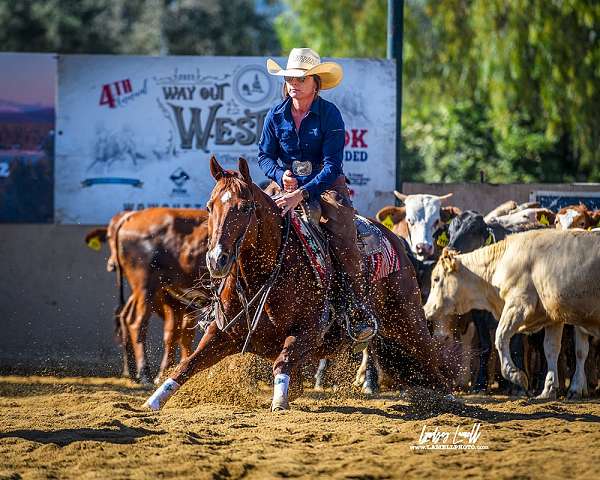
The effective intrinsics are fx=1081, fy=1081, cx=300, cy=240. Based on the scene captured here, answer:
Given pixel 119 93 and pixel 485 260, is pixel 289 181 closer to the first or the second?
pixel 485 260

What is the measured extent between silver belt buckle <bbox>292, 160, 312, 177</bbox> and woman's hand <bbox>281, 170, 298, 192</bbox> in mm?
116

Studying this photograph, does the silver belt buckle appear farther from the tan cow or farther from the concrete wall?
the concrete wall

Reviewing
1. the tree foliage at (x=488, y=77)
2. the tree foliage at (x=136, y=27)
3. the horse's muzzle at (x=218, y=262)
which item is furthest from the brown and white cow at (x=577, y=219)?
the tree foliage at (x=136, y=27)

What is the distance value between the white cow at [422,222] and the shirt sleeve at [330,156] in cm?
340

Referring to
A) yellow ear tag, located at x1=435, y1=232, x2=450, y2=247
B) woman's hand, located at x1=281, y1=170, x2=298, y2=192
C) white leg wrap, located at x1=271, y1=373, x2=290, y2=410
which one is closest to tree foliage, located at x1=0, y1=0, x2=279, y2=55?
yellow ear tag, located at x1=435, y1=232, x2=450, y2=247

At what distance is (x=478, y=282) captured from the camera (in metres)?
11.0

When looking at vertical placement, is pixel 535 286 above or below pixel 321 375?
above

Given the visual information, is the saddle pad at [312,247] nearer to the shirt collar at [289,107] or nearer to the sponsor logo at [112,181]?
the shirt collar at [289,107]

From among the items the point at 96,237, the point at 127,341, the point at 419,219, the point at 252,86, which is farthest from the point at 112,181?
the point at 419,219

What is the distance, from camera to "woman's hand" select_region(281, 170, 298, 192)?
8109 millimetres

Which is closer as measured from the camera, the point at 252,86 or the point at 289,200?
the point at 289,200

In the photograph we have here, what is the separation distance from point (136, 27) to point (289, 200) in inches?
1180

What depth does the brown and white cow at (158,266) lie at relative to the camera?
11.7m

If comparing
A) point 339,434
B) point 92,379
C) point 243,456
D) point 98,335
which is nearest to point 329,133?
point 339,434
